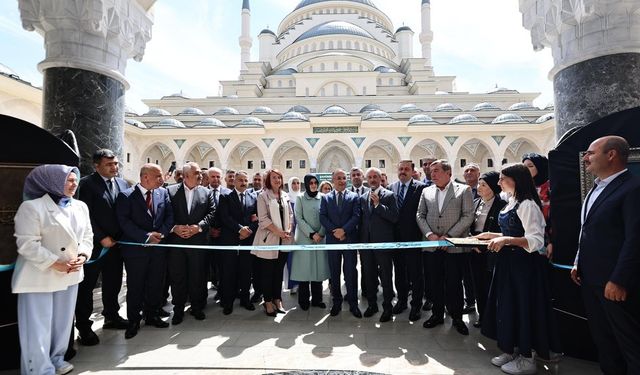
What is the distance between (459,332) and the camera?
2994mm

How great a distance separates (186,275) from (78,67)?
9.41 feet

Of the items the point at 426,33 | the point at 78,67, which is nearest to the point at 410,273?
the point at 78,67


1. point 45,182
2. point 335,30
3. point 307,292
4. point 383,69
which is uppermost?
point 335,30

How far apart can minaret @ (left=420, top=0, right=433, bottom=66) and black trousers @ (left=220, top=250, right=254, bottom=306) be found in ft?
106

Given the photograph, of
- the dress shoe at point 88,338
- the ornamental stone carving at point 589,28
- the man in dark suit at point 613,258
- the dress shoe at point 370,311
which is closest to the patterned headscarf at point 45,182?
the dress shoe at point 88,338

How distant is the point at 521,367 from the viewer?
2.29 metres

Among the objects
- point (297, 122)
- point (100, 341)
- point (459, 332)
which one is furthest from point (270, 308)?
point (297, 122)

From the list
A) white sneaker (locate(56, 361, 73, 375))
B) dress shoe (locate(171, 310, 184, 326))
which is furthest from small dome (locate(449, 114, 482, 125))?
white sneaker (locate(56, 361, 73, 375))

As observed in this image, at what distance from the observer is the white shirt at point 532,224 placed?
2236mm

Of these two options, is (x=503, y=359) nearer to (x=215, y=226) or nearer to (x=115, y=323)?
(x=215, y=226)

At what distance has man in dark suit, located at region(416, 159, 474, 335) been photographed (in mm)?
3064

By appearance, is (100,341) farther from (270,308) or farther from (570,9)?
(570,9)

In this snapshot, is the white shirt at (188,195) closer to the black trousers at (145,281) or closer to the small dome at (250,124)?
the black trousers at (145,281)

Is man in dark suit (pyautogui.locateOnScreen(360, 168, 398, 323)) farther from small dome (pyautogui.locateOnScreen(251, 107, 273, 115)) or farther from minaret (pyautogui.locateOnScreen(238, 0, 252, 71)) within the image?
minaret (pyautogui.locateOnScreen(238, 0, 252, 71))
